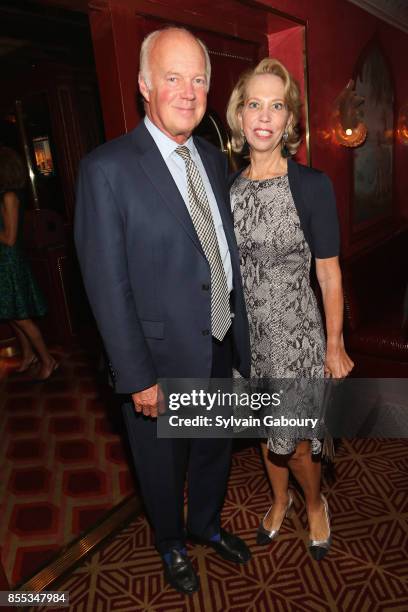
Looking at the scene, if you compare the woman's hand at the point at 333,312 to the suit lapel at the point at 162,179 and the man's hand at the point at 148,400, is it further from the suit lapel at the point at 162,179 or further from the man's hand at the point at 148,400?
the man's hand at the point at 148,400

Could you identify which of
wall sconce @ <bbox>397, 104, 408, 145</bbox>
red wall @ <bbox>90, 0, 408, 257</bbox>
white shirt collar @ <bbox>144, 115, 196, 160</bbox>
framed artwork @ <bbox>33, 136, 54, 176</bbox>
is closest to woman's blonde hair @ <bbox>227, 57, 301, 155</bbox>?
white shirt collar @ <bbox>144, 115, 196, 160</bbox>

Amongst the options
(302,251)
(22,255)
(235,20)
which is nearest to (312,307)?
(302,251)

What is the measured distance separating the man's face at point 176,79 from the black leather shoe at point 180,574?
1.95 m

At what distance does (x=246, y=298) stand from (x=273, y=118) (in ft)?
2.52

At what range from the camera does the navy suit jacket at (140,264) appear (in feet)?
5.52

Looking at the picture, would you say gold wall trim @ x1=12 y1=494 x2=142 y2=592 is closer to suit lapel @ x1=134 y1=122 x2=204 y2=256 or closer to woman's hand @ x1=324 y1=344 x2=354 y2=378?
woman's hand @ x1=324 y1=344 x2=354 y2=378

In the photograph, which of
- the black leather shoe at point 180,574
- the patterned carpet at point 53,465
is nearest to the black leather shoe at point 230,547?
the black leather shoe at point 180,574

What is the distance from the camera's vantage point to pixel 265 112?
76.7 inches

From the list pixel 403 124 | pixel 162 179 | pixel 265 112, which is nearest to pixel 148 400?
pixel 162 179

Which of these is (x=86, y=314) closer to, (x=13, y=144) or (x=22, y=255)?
(x=22, y=255)

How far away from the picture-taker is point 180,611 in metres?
2.12

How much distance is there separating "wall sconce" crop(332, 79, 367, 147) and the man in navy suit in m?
2.79

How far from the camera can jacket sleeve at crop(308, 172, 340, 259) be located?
6.27ft

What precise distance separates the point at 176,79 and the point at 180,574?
7.15 ft
